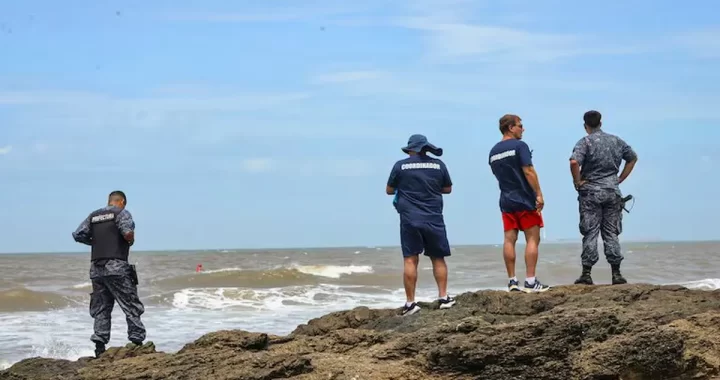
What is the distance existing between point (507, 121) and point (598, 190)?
3.70ft

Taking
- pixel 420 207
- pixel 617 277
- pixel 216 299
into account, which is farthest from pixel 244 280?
pixel 420 207

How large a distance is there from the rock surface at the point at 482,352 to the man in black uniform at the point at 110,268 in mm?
1607

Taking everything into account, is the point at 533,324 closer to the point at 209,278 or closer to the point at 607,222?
the point at 607,222

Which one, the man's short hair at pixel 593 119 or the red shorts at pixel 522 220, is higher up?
the man's short hair at pixel 593 119

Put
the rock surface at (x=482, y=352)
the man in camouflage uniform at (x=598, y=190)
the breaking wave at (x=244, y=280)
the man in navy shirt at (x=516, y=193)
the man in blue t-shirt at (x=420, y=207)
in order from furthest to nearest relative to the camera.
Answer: the breaking wave at (x=244, y=280), the man in camouflage uniform at (x=598, y=190), the man in navy shirt at (x=516, y=193), the man in blue t-shirt at (x=420, y=207), the rock surface at (x=482, y=352)

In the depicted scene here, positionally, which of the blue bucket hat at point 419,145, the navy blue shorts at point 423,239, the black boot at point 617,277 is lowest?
the black boot at point 617,277

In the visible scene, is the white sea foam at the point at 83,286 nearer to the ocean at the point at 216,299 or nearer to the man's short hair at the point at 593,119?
the ocean at the point at 216,299

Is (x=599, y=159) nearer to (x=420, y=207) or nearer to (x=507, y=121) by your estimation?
(x=507, y=121)

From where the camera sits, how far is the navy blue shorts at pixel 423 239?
8.12m

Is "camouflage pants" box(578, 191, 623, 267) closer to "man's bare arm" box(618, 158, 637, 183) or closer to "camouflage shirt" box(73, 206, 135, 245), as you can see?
"man's bare arm" box(618, 158, 637, 183)

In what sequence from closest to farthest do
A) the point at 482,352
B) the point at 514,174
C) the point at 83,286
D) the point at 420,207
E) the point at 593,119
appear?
the point at 482,352 → the point at 420,207 → the point at 514,174 → the point at 593,119 → the point at 83,286

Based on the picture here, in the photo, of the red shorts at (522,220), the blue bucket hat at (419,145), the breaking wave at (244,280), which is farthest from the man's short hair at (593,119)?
the breaking wave at (244,280)

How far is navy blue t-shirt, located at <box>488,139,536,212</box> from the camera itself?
327 inches

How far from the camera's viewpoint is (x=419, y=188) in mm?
8148
